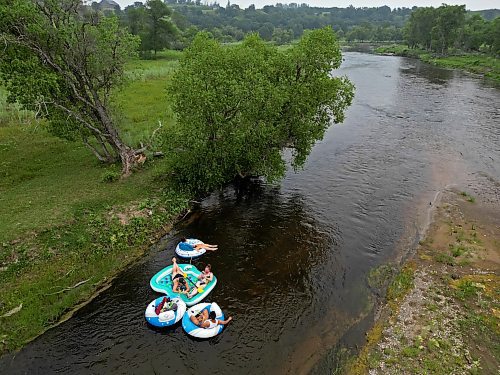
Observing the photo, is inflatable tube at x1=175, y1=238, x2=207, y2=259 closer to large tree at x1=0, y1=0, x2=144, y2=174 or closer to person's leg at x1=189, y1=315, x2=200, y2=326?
person's leg at x1=189, y1=315, x2=200, y2=326

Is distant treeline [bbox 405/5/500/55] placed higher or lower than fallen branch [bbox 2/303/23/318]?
higher

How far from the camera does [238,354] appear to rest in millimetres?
16703

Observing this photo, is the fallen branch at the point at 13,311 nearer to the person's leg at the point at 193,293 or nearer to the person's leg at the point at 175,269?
the person's leg at the point at 175,269

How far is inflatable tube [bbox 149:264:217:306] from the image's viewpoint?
1970 cm

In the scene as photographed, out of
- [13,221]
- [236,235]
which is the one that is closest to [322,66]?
[236,235]

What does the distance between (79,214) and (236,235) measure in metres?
9.81

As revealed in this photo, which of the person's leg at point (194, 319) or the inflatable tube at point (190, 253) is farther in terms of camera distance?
the inflatable tube at point (190, 253)

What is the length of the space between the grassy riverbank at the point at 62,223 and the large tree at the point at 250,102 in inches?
160

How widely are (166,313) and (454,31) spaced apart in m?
118

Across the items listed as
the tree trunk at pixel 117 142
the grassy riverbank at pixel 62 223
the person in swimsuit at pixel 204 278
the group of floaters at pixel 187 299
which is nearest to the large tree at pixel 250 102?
the tree trunk at pixel 117 142

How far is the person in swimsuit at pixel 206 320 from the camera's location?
1759 centimetres

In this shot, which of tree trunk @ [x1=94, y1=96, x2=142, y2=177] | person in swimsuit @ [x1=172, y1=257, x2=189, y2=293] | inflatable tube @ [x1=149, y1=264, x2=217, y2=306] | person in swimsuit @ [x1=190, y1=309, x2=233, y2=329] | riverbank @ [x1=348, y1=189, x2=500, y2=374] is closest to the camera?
riverbank @ [x1=348, y1=189, x2=500, y2=374]

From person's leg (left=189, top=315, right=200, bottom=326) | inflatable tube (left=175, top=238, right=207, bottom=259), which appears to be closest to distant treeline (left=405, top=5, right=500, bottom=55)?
inflatable tube (left=175, top=238, right=207, bottom=259)

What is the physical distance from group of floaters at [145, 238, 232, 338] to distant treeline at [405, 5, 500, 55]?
9837 centimetres
